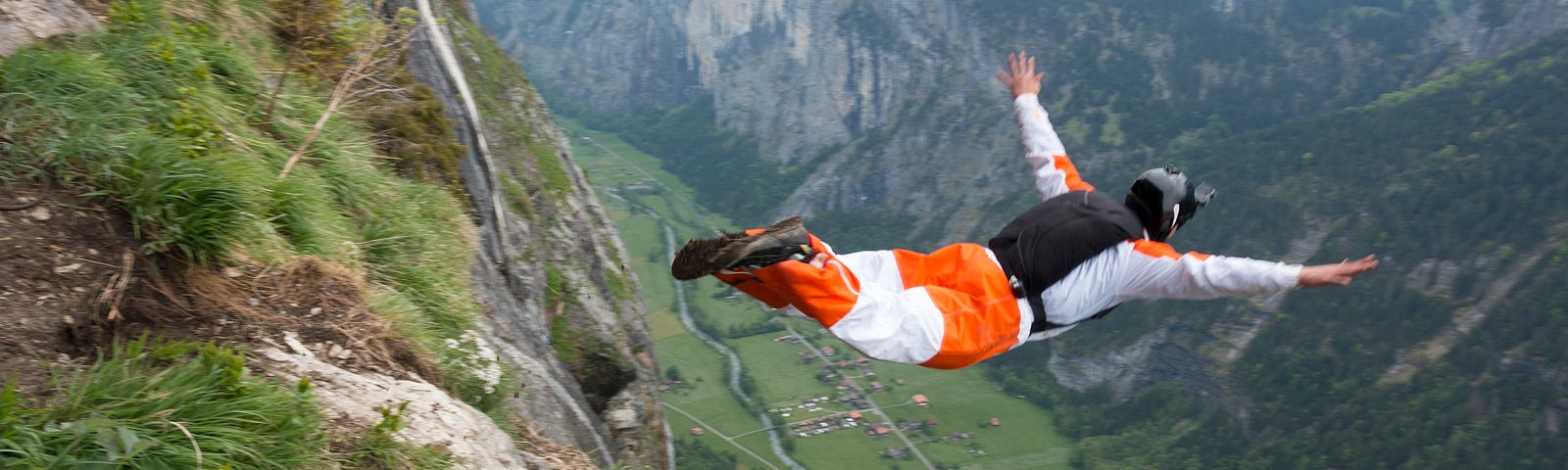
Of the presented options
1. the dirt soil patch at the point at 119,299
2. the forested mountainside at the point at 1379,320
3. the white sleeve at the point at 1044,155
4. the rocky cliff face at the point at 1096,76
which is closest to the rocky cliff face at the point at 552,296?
the dirt soil patch at the point at 119,299

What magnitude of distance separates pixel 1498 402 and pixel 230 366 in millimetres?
105177

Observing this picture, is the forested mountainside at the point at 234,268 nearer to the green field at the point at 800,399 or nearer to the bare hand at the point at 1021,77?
the bare hand at the point at 1021,77

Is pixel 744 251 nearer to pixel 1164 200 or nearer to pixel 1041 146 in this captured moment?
pixel 1041 146

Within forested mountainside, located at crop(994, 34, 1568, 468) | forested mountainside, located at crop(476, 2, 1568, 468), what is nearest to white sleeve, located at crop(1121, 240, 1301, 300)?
forested mountainside, located at crop(994, 34, 1568, 468)

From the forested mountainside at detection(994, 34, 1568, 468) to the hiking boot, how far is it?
9332 centimetres

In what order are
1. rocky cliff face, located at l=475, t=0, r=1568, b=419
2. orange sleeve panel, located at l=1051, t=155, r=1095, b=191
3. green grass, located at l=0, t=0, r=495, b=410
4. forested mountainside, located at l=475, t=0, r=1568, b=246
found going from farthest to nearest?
1. forested mountainside, located at l=475, t=0, r=1568, b=246
2. rocky cliff face, located at l=475, t=0, r=1568, b=419
3. orange sleeve panel, located at l=1051, t=155, r=1095, b=191
4. green grass, located at l=0, t=0, r=495, b=410

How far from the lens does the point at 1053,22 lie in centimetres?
16162

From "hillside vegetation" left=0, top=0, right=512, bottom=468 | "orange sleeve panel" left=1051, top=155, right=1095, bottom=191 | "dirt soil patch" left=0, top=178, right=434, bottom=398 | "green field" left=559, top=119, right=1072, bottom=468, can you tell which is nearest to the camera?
"hillside vegetation" left=0, top=0, right=512, bottom=468

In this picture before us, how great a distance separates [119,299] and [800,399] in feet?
338

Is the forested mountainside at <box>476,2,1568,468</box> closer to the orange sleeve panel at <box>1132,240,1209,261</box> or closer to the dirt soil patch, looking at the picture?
the orange sleeve panel at <box>1132,240,1209,261</box>

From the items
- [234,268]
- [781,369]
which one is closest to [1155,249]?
[234,268]

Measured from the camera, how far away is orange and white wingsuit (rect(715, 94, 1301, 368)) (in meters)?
6.32

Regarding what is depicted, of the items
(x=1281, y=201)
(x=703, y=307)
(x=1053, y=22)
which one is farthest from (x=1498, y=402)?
(x=1053, y=22)

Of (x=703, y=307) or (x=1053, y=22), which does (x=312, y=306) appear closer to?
(x=703, y=307)
